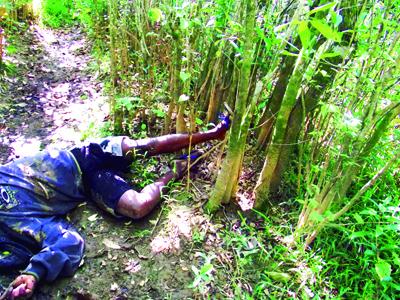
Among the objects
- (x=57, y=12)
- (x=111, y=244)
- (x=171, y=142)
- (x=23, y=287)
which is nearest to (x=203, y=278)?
(x=111, y=244)

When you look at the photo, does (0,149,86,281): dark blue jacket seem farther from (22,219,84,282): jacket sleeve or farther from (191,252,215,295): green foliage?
(191,252,215,295): green foliage

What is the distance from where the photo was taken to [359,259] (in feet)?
7.43

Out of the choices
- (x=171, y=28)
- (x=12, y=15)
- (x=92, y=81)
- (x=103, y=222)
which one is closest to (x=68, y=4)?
(x=12, y=15)

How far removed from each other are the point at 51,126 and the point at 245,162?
2192 mm

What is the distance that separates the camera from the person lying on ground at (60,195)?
2.24 m

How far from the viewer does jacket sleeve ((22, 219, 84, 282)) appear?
216cm

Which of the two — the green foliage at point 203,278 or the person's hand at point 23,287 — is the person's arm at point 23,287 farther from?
the green foliage at point 203,278

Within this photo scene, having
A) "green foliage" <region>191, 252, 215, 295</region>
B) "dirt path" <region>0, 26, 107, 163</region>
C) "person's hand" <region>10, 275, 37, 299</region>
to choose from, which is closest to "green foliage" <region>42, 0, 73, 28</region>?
"dirt path" <region>0, 26, 107, 163</region>

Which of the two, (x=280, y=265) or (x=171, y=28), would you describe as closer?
(x=280, y=265)

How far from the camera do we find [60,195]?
2.63 m

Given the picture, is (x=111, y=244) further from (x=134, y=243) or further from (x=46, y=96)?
(x=46, y=96)

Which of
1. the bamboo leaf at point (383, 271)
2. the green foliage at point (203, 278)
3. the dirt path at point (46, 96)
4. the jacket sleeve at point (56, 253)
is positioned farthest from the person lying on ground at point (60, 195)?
the bamboo leaf at point (383, 271)

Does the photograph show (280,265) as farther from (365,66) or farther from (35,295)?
(35,295)

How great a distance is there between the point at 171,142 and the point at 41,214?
1.10 m
